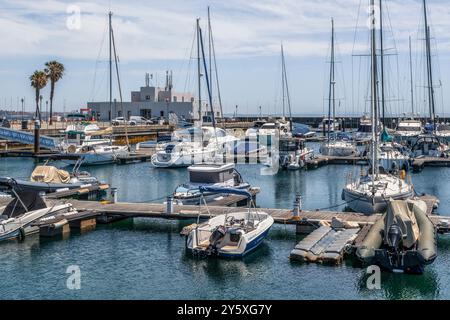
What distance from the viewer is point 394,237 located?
2352 cm

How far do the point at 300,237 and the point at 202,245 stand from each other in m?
5.80

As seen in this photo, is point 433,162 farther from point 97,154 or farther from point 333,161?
point 97,154

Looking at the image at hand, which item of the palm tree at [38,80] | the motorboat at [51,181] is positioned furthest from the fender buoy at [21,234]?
the palm tree at [38,80]

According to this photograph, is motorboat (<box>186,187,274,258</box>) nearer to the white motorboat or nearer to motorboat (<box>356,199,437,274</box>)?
motorboat (<box>356,199,437,274</box>)

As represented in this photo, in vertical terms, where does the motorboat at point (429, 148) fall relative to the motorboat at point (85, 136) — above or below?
below

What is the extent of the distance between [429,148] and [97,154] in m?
36.1

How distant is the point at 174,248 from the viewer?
28281 mm

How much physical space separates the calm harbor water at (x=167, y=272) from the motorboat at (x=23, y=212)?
0.65 m

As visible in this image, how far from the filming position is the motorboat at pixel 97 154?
211 ft

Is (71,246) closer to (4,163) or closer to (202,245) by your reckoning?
(202,245)

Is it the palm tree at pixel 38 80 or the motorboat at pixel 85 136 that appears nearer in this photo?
the motorboat at pixel 85 136

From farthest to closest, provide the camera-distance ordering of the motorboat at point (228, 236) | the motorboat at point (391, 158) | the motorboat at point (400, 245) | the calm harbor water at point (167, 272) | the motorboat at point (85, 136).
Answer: the motorboat at point (85, 136), the motorboat at point (391, 158), the motorboat at point (228, 236), the motorboat at point (400, 245), the calm harbor water at point (167, 272)

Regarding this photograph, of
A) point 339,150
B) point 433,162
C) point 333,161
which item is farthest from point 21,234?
point 339,150

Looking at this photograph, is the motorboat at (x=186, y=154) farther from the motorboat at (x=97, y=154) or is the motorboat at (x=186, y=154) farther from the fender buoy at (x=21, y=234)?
the fender buoy at (x=21, y=234)
